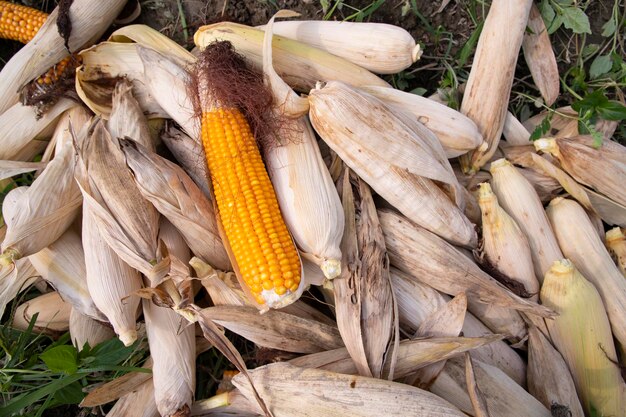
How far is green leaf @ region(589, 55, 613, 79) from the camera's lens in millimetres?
2453

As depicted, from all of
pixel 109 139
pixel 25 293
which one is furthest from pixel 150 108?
pixel 25 293

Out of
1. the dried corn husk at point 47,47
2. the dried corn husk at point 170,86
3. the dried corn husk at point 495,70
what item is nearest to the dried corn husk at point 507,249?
the dried corn husk at point 495,70

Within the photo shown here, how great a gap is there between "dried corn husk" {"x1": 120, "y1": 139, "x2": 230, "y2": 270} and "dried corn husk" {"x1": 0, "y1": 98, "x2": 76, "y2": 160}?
67 cm

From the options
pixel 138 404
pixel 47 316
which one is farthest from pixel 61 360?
pixel 47 316

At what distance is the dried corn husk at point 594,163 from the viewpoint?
7.08 feet

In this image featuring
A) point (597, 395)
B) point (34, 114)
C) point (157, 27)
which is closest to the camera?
point (597, 395)

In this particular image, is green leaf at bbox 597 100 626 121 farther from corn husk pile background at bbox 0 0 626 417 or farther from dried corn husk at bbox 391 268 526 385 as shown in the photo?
dried corn husk at bbox 391 268 526 385

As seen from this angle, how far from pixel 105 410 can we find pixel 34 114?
1.30m

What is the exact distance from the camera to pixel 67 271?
6.77 feet

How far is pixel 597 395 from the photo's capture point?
6.56 ft

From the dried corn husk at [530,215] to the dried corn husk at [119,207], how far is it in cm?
137

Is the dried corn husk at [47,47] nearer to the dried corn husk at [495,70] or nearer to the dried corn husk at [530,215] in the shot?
the dried corn husk at [495,70]

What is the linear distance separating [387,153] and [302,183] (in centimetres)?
32

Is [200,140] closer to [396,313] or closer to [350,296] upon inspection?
[350,296]
